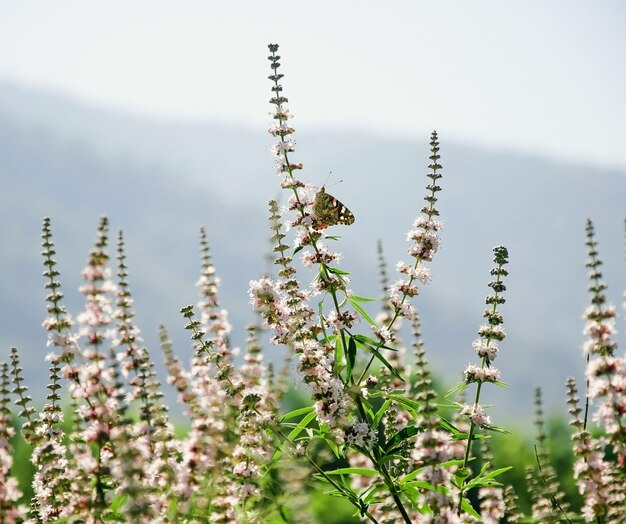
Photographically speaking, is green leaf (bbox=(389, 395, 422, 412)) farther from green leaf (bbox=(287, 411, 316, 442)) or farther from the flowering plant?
green leaf (bbox=(287, 411, 316, 442))

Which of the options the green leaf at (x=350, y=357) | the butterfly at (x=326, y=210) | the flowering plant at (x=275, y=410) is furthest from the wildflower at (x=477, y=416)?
the butterfly at (x=326, y=210)

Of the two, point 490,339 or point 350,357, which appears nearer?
point 350,357

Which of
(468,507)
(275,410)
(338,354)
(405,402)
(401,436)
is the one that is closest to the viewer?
(275,410)

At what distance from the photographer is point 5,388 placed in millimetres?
5523

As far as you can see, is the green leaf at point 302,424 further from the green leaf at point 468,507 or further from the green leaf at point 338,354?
the green leaf at point 468,507

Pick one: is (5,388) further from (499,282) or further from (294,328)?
(499,282)

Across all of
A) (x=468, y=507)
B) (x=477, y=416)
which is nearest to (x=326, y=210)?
(x=477, y=416)

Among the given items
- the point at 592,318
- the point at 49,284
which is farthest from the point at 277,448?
the point at 592,318

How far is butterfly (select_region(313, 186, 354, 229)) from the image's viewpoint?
7.05 metres

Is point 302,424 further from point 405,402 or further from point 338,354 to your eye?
point 405,402

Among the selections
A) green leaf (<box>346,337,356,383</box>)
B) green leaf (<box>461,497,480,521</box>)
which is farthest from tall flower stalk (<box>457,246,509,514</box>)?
green leaf (<box>346,337,356,383</box>)

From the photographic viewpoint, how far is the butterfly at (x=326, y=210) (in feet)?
23.1

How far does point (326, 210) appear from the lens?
7.25m

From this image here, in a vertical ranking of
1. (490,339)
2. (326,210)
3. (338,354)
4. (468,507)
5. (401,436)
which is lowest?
(468,507)
